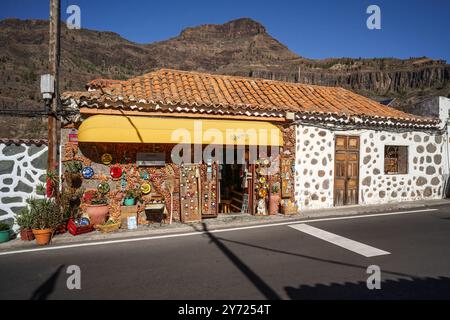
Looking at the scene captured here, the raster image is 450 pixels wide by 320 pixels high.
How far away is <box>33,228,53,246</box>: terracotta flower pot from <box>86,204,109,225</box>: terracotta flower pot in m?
1.17

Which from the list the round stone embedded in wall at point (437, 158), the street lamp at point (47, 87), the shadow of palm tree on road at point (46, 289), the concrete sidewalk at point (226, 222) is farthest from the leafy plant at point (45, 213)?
the round stone embedded in wall at point (437, 158)

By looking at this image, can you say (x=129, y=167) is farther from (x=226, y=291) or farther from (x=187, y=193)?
(x=226, y=291)

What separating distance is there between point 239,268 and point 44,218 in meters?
5.21

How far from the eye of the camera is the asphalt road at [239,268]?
460 cm

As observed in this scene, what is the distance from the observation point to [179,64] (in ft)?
307

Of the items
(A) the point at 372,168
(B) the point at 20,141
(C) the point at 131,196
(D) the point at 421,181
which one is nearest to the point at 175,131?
(C) the point at 131,196

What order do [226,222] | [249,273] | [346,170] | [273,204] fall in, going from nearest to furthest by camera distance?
1. [249,273]
2. [226,222]
3. [273,204]
4. [346,170]

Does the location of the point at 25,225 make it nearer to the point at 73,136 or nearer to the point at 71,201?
the point at 71,201

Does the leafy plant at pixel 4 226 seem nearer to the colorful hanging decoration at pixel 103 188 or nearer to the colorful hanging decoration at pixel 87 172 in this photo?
the colorful hanging decoration at pixel 87 172

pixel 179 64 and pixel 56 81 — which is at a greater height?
pixel 179 64

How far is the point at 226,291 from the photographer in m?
4.62

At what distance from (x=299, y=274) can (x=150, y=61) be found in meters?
86.6
